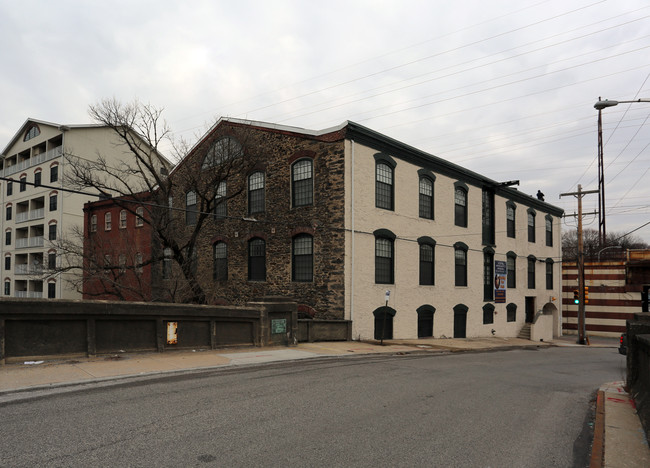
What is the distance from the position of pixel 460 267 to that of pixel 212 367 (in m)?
20.4

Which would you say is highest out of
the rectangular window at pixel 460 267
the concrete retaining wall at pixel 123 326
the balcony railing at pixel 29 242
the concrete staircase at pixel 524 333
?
the balcony railing at pixel 29 242

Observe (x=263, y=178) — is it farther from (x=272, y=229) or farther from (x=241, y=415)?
(x=241, y=415)

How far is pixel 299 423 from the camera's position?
6668 millimetres

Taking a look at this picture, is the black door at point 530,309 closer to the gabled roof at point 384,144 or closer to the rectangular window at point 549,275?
the rectangular window at point 549,275

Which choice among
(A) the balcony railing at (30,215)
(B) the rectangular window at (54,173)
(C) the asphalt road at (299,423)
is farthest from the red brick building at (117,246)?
(C) the asphalt road at (299,423)

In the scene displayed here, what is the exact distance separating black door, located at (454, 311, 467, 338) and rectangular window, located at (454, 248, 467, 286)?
183cm

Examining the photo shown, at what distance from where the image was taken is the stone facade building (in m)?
20.7

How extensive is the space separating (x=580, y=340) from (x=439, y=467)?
112ft

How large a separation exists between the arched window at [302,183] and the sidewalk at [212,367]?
7.85m

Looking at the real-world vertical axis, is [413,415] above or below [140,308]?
below

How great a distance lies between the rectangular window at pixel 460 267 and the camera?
91.8 feet

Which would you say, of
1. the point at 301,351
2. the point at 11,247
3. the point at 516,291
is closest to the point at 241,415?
the point at 301,351

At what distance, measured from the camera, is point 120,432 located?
5988 mm

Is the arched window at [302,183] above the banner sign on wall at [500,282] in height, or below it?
above
